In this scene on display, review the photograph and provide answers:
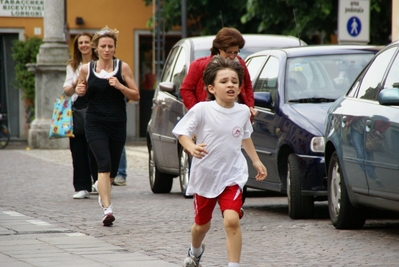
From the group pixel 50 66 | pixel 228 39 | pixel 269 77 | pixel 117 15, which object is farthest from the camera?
pixel 117 15

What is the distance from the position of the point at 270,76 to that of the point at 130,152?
12.0 metres

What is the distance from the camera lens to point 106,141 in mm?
10141

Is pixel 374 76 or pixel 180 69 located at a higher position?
pixel 374 76

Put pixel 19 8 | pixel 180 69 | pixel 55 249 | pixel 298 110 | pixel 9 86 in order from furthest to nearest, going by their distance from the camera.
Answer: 1. pixel 9 86
2. pixel 19 8
3. pixel 180 69
4. pixel 298 110
5. pixel 55 249

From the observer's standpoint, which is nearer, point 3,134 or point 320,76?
point 320,76

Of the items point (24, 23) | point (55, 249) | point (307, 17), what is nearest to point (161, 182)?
point (55, 249)

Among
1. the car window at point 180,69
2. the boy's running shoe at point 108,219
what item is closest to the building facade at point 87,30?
the car window at point 180,69

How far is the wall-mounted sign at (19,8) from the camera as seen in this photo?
2959 centimetres

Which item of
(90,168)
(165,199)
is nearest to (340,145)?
(165,199)

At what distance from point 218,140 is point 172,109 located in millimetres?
Result: 6227

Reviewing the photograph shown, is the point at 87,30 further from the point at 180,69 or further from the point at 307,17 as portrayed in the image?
the point at 180,69

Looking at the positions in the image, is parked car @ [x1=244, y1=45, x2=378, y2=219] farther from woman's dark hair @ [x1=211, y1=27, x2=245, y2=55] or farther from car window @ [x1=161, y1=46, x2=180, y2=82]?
car window @ [x1=161, y1=46, x2=180, y2=82]

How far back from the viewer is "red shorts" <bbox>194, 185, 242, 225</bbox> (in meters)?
6.57

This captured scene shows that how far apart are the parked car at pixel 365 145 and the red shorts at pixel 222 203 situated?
5.68ft
